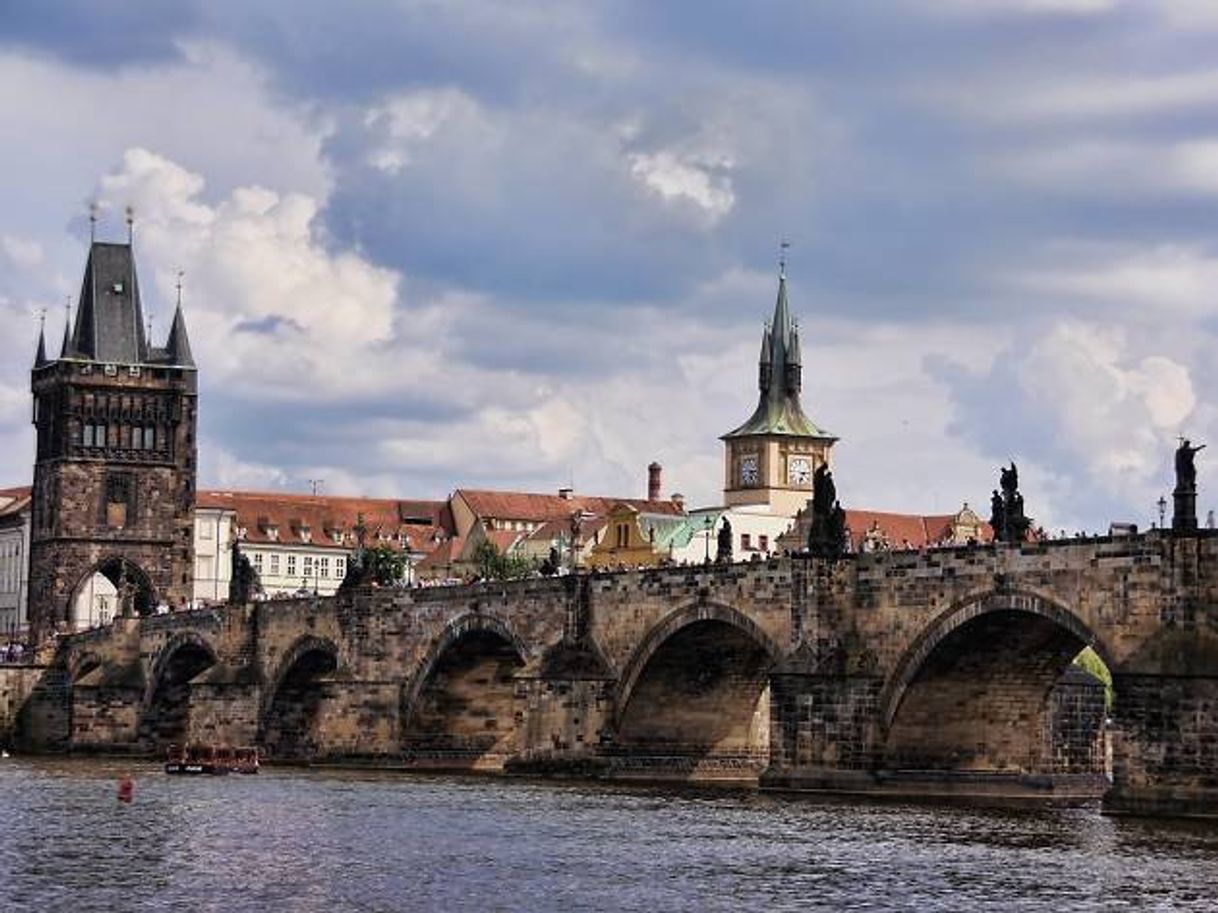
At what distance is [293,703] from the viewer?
122312mm

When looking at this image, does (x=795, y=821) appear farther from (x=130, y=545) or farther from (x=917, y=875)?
(x=130, y=545)

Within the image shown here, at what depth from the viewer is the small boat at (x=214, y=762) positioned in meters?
105

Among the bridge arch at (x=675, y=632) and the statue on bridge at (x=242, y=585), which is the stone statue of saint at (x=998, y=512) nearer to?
the bridge arch at (x=675, y=632)

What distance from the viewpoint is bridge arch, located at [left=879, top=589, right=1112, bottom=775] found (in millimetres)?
76750

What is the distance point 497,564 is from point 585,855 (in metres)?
123

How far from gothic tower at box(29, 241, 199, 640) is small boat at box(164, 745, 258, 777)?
64.1m

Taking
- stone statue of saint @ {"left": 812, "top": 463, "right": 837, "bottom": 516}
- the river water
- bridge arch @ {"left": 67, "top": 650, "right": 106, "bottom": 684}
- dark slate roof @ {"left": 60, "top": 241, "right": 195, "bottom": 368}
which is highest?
dark slate roof @ {"left": 60, "top": 241, "right": 195, "bottom": 368}

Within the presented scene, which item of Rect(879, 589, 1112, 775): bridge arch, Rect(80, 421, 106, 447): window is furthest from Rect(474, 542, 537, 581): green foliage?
Rect(879, 589, 1112, 775): bridge arch

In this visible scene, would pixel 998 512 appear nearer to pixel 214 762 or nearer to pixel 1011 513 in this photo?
pixel 1011 513

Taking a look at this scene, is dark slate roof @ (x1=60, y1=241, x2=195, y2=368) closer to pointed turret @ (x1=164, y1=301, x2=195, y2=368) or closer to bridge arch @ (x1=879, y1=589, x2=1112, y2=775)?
pointed turret @ (x1=164, y1=301, x2=195, y2=368)

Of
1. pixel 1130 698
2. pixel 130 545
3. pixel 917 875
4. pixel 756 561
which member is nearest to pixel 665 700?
pixel 756 561

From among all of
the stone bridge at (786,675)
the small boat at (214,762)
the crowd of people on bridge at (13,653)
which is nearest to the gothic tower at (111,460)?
the crowd of people on bridge at (13,653)

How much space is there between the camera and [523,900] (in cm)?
5272

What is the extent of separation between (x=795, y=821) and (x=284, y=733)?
5523cm
